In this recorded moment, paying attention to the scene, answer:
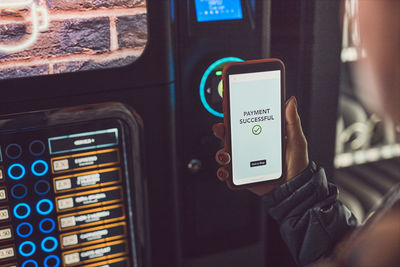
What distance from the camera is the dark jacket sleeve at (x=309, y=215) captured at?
0.80 m

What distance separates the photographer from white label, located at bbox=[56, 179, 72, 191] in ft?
2.44

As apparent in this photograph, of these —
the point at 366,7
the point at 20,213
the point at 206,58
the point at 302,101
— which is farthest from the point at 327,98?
the point at 20,213

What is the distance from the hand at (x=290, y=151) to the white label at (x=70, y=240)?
9.1 inches

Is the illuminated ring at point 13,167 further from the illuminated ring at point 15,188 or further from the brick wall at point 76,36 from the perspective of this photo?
A: the brick wall at point 76,36

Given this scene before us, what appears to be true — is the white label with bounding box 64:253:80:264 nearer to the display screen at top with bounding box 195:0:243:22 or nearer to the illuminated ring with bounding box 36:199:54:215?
the illuminated ring with bounding box 36:199:54:215

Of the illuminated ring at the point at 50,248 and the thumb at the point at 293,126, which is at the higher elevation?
the thumb at the point at 293,126

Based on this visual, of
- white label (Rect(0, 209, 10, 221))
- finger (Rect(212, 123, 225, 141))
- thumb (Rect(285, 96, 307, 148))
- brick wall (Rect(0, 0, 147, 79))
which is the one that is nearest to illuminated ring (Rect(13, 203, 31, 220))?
white label (Rect(0, 209, 10, 221))

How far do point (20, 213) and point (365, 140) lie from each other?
1168mm

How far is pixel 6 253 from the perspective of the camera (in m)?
0.74

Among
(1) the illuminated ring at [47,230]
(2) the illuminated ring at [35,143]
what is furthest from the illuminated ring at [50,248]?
(2) the illuminated ring at [35,143]

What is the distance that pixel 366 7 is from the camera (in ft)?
1.88

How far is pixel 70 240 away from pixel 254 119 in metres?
0.32

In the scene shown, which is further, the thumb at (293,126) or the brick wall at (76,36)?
the thumb at (293,126)

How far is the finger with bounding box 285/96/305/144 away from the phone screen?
33 mm
